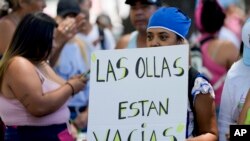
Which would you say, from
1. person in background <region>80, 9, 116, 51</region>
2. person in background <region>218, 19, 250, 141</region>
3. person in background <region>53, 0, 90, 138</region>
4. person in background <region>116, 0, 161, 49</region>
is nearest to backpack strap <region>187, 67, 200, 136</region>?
person in background <region>218, 19, 250, 141</region>

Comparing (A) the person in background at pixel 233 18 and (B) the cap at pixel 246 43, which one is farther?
(A) the person in background at pixel 233 18

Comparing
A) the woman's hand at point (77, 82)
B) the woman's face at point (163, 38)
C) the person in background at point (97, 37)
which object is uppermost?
the woman's face at point (163, 38)

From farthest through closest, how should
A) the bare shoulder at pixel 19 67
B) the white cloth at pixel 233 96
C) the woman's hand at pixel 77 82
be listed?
the woman's hand at pixel 77 82 < the bare shoulder at pixel 19 67 < the white cloth at pixel 233 96

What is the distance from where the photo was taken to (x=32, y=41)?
18.9 ft

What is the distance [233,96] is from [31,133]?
148 cm

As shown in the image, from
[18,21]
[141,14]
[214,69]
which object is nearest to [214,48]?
[214,69]

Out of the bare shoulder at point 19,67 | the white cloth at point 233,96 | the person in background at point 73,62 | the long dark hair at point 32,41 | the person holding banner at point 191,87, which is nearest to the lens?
the person holding banner at point 191,87

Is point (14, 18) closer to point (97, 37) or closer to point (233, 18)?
point (97, 37)

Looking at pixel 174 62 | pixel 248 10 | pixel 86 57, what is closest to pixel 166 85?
pixel 174 62

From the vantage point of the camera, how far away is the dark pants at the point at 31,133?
5664mm

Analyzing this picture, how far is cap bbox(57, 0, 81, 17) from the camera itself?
8.00 m

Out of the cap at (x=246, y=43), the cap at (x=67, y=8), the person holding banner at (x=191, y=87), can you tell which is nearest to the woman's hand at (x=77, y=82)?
the person holding banner at (x=191, y=87)

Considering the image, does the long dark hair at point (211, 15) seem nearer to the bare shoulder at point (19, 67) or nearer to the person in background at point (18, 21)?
the person in background at point (18, 21)

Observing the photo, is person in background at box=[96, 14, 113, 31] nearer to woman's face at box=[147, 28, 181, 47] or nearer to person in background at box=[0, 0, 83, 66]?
person in background at box=[0, 0, 83, 66]
